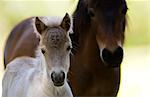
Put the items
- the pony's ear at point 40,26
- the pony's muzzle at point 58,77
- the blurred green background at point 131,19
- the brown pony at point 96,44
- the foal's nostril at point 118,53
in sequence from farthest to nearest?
the blurred green background at point 131,19
the brown pony at point 96,44
the foal's nostril at point 118,53
the pony's ear at point 40,26
the pony's muzzle at point 58,77

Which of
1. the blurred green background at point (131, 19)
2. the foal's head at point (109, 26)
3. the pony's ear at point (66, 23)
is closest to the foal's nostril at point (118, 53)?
the foal's head at point (109, 26)

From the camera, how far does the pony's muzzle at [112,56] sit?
3.81 meters

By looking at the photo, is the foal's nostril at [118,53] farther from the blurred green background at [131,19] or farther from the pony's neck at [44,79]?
the blurred green background at [131,19]

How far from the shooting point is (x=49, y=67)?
3348 millimetres

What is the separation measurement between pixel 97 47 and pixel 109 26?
0.99 ft

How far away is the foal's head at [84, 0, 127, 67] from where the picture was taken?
3.85 m

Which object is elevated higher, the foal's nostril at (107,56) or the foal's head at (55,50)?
the foal's head at (55,50)

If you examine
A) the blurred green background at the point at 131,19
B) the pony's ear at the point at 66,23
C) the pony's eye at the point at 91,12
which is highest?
the pony's ear at the point at 66,23

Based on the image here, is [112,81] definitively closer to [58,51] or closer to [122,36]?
[122,36]

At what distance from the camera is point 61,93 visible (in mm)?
3480

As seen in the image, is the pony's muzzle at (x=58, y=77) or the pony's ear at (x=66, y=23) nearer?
the pony's muzzle at (x=58, y=77)

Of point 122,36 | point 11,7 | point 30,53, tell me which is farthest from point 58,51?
point 11,7

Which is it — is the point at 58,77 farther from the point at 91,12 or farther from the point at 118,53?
the point at 91,12

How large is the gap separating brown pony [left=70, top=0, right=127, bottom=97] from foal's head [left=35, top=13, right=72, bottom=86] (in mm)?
557
